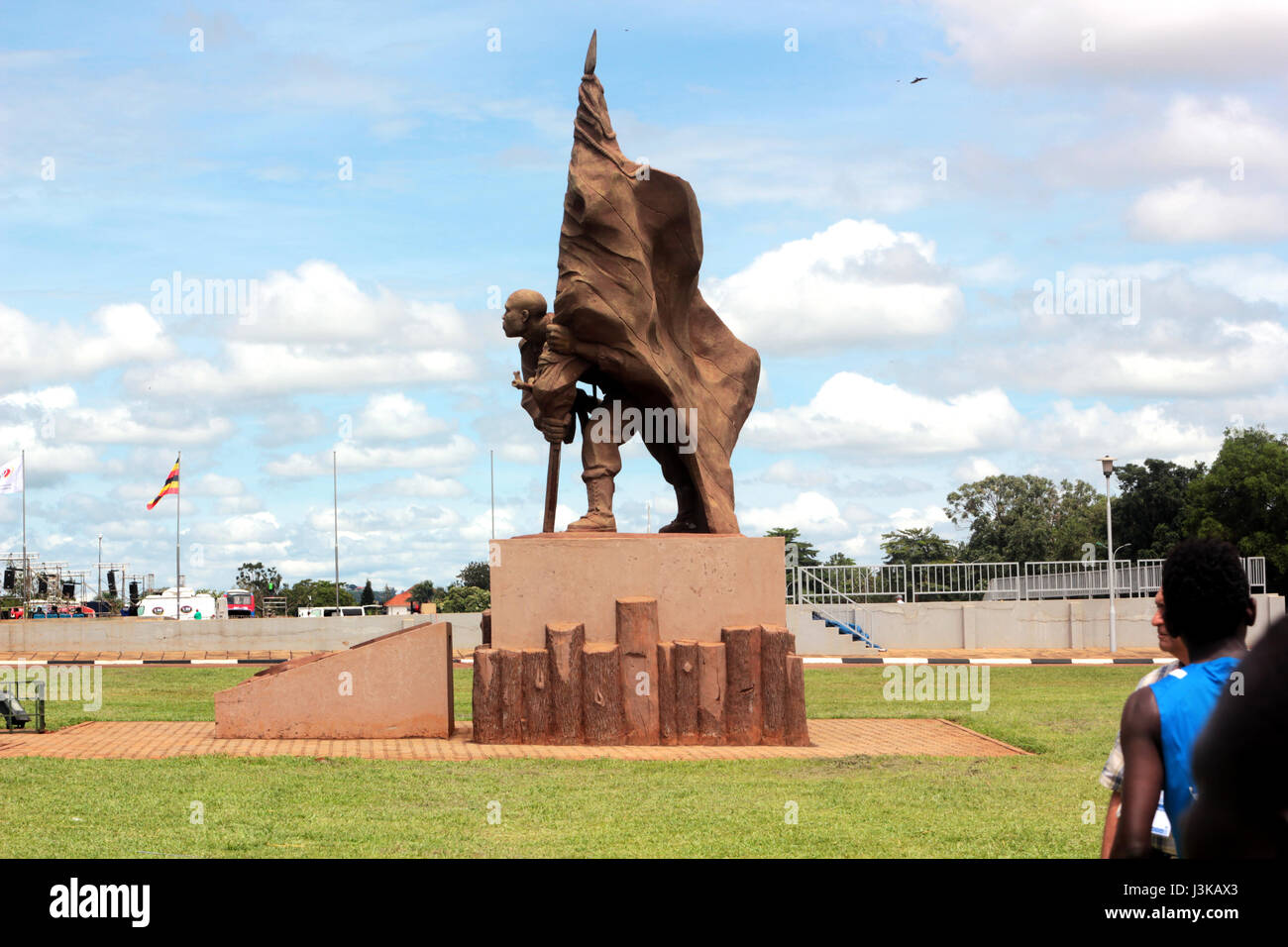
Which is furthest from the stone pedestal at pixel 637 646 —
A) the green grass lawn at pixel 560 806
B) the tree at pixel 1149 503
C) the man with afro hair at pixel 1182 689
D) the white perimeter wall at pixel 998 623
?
the tree at pixel 1149 503

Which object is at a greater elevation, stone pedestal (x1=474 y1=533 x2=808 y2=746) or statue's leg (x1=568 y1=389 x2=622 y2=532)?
statue's leg (x1=568 y1=389 x2=622 y2=532)

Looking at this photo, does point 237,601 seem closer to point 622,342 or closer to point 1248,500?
point 1248,500

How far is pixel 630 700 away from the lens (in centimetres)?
1248

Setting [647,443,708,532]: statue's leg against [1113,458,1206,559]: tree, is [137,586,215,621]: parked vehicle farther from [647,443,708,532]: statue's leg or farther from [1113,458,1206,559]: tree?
[1113,458,1206,559]: tree

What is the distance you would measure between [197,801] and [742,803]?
3.63 m

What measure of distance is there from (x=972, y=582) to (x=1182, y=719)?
3297cm

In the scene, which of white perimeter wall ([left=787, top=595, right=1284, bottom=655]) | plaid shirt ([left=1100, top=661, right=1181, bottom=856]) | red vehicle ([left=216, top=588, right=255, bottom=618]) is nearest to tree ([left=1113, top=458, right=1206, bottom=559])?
white perimeter wall ([left=787, top=595, right=1284, bottom=655])

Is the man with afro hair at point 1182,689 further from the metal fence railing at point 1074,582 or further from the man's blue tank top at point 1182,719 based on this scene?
the metal fence railing at point 1074,582

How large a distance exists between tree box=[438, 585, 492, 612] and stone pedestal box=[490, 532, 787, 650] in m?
42.4

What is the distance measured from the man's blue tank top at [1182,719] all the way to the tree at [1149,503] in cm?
5891

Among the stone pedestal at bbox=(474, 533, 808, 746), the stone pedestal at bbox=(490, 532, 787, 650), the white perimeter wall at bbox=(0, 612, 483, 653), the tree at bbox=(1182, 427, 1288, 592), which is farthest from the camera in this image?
the tree at bbox=(1182, 427, 1288, 592)

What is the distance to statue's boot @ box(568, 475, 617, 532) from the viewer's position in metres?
13.6
